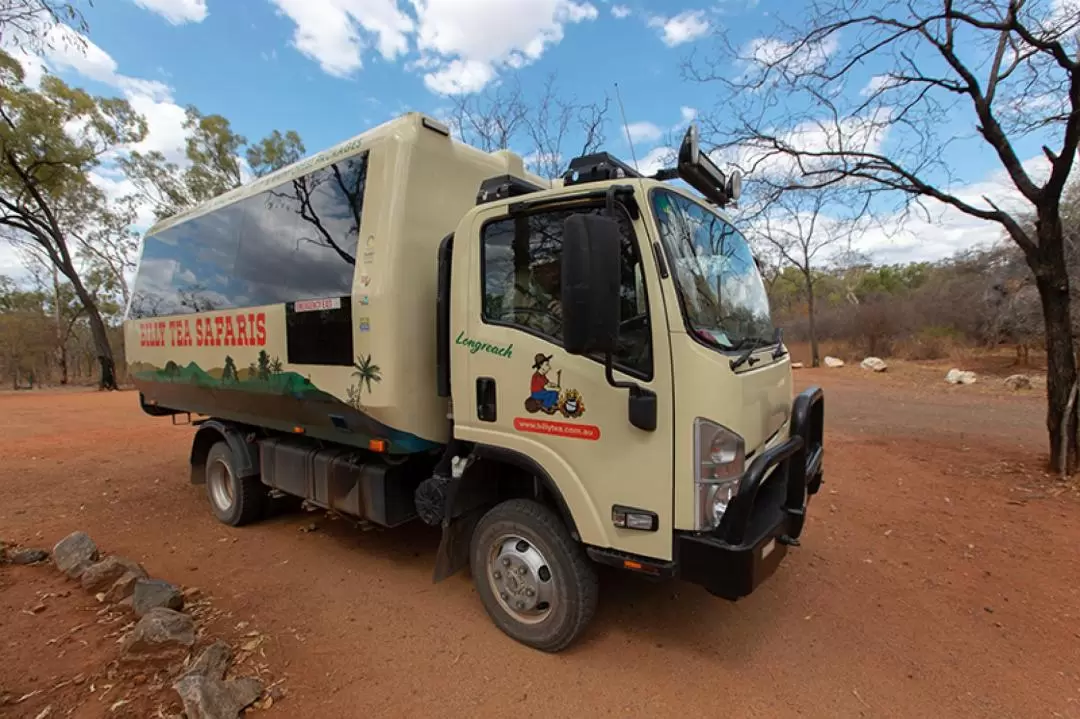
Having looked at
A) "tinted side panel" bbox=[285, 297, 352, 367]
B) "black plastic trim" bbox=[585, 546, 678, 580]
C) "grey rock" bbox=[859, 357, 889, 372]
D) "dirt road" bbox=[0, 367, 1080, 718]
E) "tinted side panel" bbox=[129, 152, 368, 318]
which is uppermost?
"tinted side panel" bbox=[129, 152, 368, 318]

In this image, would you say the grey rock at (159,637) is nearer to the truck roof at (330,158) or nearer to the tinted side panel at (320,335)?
the tinted side panel at (320,335)

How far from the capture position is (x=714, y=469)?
2.48m

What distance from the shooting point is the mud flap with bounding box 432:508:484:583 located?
11.0ft

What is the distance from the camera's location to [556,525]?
2963 millimetres

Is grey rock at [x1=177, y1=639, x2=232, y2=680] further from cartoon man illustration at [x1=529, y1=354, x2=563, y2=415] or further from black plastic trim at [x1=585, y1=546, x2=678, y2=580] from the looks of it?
cartoon man illustration at [x1=529, y1=354, x2=563, y2=415]

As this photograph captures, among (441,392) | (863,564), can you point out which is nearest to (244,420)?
(441,392)

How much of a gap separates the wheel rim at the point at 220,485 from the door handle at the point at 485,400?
3682 millimetres

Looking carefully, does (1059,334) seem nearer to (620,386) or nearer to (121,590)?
(620,386)

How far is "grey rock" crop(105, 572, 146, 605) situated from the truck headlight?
3.83 meters

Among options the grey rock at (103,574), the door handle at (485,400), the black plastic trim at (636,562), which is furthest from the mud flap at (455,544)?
the grey rock at (103,574)

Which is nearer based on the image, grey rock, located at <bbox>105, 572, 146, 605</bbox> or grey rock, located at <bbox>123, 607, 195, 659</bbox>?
grey rock, located at <bbox>123, 607, 195, 659</bbox>

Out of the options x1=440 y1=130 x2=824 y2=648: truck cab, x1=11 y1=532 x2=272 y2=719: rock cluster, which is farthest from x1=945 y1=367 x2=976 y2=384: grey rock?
x1=11 y1=532 x2=272 y2=719: rock cluster

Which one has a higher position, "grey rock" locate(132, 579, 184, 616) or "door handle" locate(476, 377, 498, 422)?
"door handle" locate(476, 377, 498, 422)

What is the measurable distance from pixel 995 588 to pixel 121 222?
34769mm
